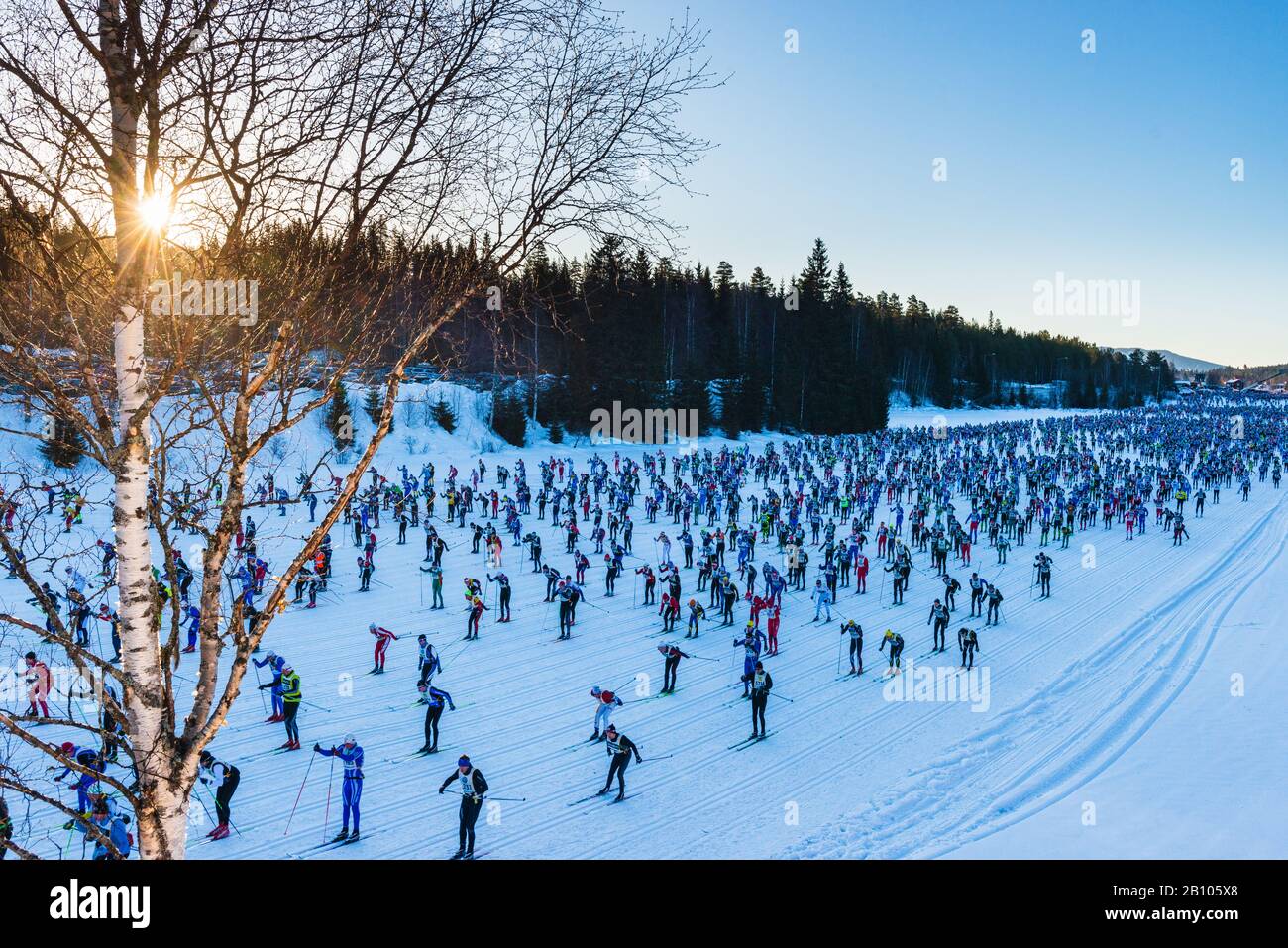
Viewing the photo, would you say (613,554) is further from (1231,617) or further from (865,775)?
(1231,617)

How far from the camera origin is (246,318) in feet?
11.2

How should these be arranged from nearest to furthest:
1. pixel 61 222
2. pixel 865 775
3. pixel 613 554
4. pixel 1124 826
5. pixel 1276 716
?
pixel 61 222 → pixel 1124 826 → pixel 865 775 → pixel 1276 716 → pixel 613 554

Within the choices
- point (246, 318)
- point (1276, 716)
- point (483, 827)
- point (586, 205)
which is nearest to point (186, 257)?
point (246, 318)

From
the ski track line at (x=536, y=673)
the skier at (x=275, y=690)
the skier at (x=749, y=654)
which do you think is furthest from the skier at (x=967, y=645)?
the skier at (x=275, y=690)

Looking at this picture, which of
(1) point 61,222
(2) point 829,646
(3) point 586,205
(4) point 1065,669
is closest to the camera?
(1) point 61,222

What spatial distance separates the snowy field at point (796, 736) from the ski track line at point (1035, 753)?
0.13 feet

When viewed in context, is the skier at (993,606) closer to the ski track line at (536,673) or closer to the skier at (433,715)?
the ski track line at (536,673)

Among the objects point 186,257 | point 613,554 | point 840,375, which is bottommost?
point 613,554

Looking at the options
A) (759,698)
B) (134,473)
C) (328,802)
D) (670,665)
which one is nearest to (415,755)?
(328,802)

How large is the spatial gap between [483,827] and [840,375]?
2163 inches

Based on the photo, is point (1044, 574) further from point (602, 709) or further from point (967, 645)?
point (602, 709)

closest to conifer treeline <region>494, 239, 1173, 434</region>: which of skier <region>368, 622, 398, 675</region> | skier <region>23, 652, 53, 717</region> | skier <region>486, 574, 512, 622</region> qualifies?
skier <region>486, 574, 512, 622</region>

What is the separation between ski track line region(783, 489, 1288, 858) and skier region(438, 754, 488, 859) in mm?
3349

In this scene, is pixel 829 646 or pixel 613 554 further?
pixel 613 554
